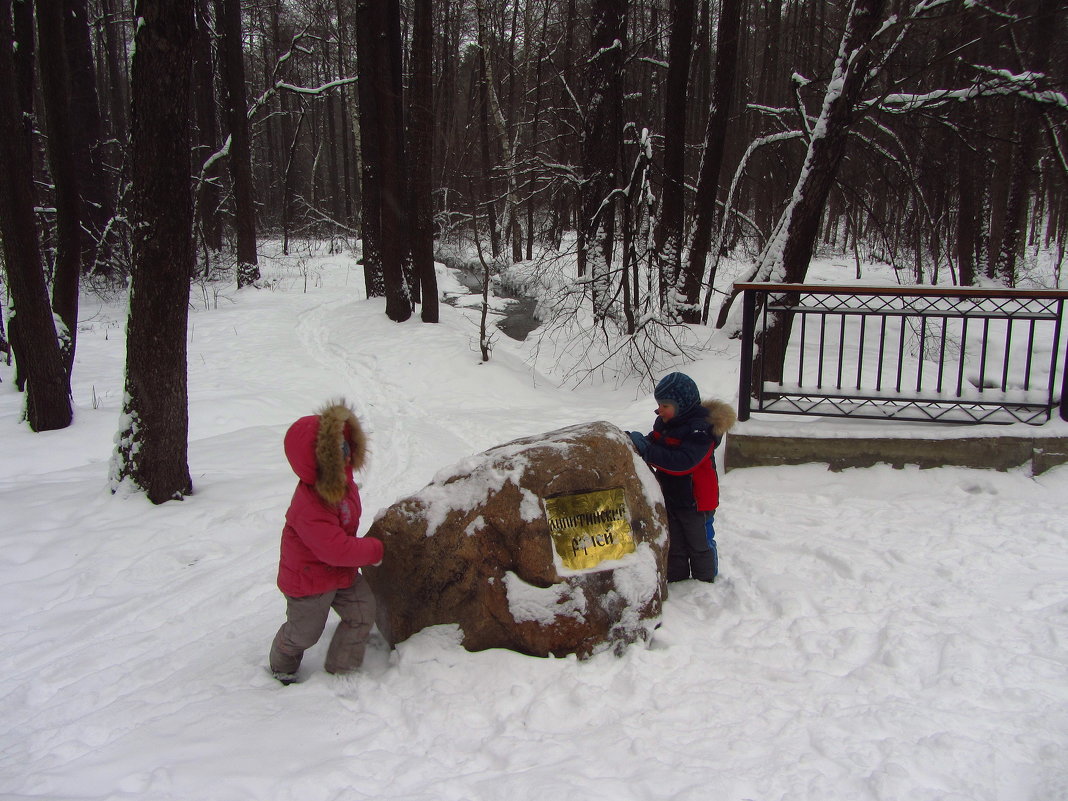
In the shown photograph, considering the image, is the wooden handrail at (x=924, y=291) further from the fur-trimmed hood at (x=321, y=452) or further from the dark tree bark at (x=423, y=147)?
the dark tree bark at (x=423, y=147)

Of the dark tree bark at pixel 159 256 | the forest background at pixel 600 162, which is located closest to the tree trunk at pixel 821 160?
the forest background at pixel 600 162

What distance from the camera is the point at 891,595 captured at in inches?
151

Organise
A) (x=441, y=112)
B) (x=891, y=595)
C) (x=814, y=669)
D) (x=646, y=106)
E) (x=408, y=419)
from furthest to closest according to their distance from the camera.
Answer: (x=441, y=112)
(x=646, y=106)
(x=408, y=419)
(x=891, y=595)
(x=814, y=669)

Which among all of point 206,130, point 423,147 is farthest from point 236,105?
point 423,147

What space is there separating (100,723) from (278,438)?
461 centimetres

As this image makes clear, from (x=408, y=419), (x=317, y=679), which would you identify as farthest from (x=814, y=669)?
(x=408, y=419)

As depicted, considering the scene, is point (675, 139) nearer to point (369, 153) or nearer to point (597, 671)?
point (369, 153)

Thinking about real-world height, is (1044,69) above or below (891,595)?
above

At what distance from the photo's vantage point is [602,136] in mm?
10055

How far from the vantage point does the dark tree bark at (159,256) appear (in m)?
4.98

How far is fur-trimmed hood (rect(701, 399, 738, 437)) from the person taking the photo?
396cm

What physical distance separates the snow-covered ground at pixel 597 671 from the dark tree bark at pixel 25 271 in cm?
106

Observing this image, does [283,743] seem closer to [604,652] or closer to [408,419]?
[604,652]

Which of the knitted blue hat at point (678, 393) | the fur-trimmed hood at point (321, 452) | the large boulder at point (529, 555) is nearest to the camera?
the fur-trimmed hood at point (321, 452)
